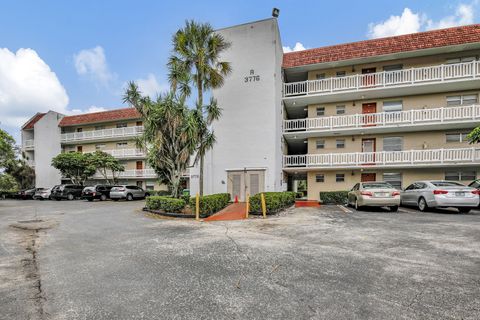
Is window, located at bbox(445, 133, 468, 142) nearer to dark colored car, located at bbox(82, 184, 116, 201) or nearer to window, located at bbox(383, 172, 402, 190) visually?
window, located at bbox(383, 172, 402, 190)

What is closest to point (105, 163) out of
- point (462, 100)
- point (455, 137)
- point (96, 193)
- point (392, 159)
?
point (96, 193)

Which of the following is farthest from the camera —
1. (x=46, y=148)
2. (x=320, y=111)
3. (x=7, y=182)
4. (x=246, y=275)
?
(x=7, y=182)

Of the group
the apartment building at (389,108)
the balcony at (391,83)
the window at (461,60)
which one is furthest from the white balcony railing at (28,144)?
the window at (461,60)

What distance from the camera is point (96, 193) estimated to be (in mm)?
26047

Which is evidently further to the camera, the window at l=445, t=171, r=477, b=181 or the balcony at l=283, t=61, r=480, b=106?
the window at l=445, t=171, r=477, b=181

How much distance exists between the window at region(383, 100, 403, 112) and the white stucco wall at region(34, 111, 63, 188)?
125ft

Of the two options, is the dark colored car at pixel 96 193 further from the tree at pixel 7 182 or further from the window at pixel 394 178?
the window at pixel 394 178

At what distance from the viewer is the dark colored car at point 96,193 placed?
2584cm

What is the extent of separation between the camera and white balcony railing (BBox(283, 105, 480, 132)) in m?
16.8

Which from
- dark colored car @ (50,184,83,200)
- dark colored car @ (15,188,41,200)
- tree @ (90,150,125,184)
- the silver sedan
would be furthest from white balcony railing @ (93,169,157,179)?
the silver sedan

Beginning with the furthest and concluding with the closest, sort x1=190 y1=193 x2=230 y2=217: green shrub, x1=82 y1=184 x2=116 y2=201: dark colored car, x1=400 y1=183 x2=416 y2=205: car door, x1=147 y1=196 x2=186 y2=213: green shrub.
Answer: x1=82 y1=184 x2=116 y2=201: dark colored car
x1=400 y1=183 x2=416 y2=205: car door
x1=147 y1=196 x2=186 y2=213: green shrub
x1=190 y1=193 x2=230 y2=217: green shrub

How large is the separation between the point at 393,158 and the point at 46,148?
1586 inches

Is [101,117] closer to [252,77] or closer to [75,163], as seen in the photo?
[75,163]

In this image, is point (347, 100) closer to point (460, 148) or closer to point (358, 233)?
point (460, 148)
